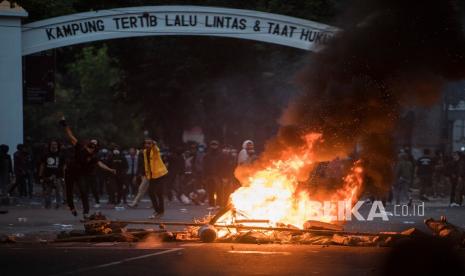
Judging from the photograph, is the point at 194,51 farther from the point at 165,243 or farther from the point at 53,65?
the point at 165,243

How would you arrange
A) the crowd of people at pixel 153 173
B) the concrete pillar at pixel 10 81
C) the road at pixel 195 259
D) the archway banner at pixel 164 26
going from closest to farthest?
the road at pixel 195 259 → the crowd of people at pixel 153 173 → the concrete pillar at pixel 10 81 → the archway banner at pixel 164 26

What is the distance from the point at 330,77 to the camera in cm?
1483

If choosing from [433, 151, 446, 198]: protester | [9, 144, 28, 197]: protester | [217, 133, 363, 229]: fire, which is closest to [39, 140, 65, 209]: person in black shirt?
[9, 144, 28, 197]: protester

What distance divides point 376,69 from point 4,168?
436 inches

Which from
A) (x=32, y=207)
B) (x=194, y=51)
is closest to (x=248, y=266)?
(x=32, y=207)

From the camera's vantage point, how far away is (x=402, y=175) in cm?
2269

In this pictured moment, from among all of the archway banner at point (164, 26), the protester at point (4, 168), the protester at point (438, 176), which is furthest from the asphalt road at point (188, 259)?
the protester at point (438, 176)

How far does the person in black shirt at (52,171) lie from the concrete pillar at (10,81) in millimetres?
3884

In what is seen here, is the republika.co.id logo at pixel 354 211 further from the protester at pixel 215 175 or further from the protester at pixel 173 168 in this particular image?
the protester at pixel 173 168

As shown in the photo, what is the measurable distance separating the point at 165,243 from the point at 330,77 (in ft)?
13.1

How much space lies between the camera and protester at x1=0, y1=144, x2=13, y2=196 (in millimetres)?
21866

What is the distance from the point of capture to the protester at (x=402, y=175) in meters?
22.7

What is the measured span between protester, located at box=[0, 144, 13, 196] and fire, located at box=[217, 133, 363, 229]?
8.49 m

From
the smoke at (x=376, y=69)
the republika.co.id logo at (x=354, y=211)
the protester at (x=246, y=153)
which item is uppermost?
the smoke at (x=376, y=69)
